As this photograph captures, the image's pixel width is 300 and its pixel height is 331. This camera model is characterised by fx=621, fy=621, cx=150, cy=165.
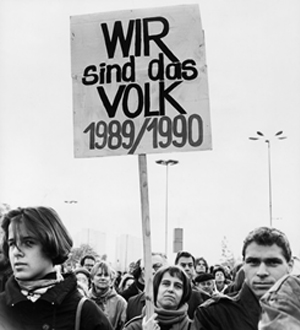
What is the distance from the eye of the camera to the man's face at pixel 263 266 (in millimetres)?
3303

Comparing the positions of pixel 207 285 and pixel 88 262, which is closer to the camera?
pixel 207 285

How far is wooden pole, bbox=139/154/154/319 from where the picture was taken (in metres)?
3.37

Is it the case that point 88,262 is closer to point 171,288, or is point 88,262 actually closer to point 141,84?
point 171,288

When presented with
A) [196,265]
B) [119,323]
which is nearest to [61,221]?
[119,323]

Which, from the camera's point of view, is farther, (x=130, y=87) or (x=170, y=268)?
(x=170, y=268)

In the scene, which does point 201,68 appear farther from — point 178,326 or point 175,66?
point 178,326

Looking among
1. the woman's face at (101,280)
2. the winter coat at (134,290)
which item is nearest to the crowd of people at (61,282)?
the woman's face at (101,280)

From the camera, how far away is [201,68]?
3529 mm

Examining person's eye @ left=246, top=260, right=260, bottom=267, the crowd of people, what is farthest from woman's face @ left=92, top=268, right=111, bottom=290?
person's eye @ left=246, top=260, right=260, bottom=267

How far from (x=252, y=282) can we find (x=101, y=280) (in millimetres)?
2846

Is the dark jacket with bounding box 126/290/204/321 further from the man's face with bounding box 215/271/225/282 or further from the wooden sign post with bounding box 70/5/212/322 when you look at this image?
the man's face with bounding box 215/271/225/282

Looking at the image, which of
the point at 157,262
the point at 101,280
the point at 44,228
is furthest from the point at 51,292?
the point at 157,262

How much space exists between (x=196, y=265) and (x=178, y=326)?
3508 mm

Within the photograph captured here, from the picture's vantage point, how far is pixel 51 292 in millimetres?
3188
